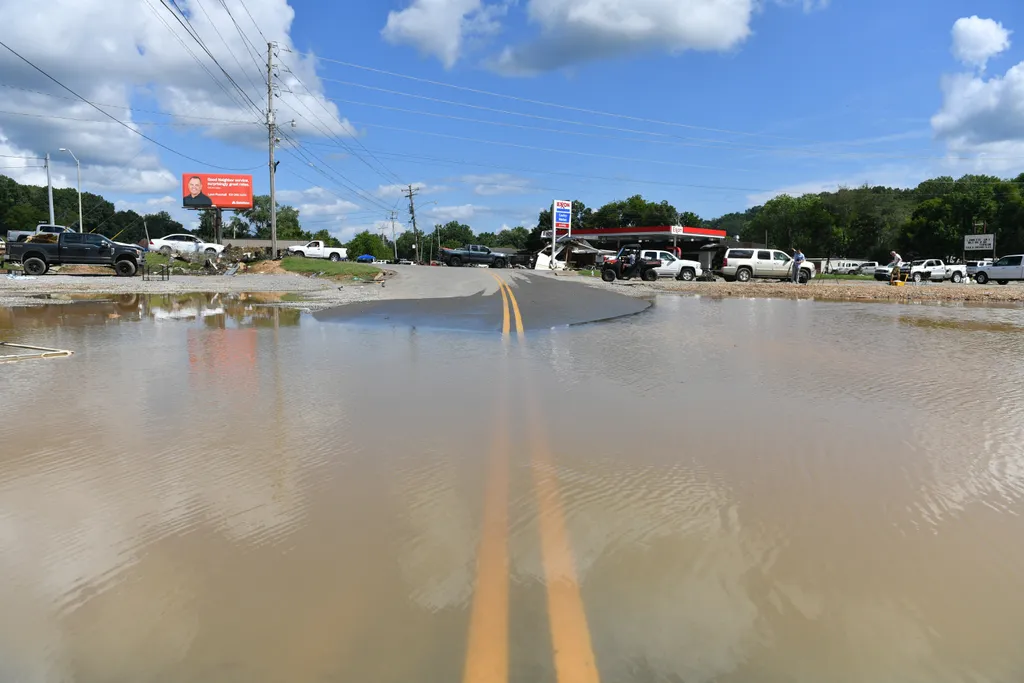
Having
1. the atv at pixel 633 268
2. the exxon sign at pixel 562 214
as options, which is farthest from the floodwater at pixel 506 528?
the exxon sign at pixel 562 214

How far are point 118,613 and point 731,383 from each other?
268 inches

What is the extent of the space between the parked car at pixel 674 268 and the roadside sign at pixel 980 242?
46.1 meters

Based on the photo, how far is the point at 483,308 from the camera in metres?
17.8

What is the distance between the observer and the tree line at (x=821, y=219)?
73.3m

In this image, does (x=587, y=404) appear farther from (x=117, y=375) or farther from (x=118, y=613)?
(x=117, y=375)

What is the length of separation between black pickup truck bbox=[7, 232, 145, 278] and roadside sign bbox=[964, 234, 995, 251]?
245ft

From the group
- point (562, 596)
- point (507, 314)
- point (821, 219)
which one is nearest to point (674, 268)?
point (507, 314)

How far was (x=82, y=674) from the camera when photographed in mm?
2402

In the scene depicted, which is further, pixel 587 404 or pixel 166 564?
pixel 587 404

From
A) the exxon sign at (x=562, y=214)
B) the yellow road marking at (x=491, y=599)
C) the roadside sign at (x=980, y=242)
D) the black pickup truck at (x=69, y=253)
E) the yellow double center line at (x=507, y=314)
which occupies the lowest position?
the yellow road marking at (x=491, y=599)

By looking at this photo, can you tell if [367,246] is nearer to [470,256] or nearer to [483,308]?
[470,256]

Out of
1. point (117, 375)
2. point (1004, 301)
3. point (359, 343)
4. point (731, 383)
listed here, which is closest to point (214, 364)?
point (117, 375)

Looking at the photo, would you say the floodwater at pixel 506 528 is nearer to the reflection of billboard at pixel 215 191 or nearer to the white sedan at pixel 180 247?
the white sedan at pixel 180 247

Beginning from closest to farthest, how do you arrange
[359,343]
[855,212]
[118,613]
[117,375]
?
[118,613] → [117,375] → [359,343] → [855,212]
